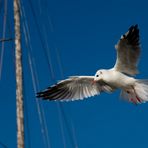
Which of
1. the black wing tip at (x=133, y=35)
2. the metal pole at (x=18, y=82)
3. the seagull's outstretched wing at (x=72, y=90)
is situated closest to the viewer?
the black wing tip at (x=133, y=35)

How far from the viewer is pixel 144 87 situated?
11.9 metres

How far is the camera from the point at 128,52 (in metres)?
11.9

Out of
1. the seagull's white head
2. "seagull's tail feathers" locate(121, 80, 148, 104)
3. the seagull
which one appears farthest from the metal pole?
"seagull's tail feathers" locate(121, 80, 148, 104)

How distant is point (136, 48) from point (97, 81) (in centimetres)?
105

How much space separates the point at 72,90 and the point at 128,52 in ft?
5.50

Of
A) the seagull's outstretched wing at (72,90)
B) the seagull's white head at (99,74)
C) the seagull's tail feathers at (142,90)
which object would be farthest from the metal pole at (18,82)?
the seagull's tail feathers at (142,90)

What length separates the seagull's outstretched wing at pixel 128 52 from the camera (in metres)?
11.8

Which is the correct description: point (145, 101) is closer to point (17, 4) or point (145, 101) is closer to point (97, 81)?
point (97, 81)

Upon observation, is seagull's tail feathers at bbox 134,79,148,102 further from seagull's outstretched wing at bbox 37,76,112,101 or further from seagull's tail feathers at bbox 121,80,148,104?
seagull's outstretched wing at bbox 37,76,112,101

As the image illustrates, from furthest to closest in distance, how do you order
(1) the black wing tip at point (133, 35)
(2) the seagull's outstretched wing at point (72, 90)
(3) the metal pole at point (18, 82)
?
(3) the metal pole at point (18, 82) → (2) the seagull's outstretched wing at point (72, 90) → (1) the black wing tip at point (133, 35)

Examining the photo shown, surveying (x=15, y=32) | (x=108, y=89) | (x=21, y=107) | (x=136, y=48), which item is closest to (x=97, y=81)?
(x=108, y=89)

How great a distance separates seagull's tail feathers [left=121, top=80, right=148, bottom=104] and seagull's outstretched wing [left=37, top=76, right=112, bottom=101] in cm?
99

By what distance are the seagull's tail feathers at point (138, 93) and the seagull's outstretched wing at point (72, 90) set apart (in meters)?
0.99

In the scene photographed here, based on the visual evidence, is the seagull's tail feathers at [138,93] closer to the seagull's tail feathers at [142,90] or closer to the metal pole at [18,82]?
the seagull's tail feathers at [142,90]
